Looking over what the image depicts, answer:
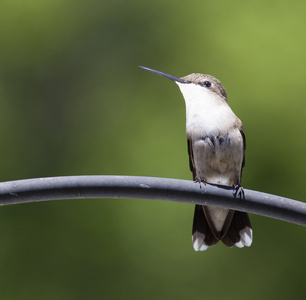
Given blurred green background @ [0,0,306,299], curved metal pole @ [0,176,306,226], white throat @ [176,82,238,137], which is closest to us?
curved metal pole @ [0,176,306,226]

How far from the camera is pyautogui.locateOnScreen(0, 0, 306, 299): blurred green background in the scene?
4.59 m

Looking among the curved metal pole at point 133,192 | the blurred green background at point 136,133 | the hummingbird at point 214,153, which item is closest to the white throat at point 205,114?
the hummingbird at point 214,153

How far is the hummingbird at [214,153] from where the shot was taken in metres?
2.28

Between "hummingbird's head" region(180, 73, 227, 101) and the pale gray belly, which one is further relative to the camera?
"hummingbird's head" region(180, 73, 227, 101)

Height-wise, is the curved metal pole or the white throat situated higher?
the white throat

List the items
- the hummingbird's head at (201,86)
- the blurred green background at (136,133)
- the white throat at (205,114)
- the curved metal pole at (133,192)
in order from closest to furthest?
the curved metal pole at (133,192) → the white throat at (205,114) → the hummingbird's head at (201,86) → the blurred green background at (136,133)

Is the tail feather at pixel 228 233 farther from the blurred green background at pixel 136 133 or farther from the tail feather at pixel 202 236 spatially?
the blurred green background at pixel 136 133

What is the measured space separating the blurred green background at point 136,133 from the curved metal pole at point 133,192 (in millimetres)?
3047

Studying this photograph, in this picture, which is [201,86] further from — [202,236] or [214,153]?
[202,236]

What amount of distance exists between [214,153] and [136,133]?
2632 millimetres

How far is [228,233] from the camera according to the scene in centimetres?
235

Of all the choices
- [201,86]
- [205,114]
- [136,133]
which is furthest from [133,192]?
[136,133]

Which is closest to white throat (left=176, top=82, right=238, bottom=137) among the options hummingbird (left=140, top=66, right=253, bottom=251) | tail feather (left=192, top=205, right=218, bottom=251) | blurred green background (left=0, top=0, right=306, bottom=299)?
hummingbird (left=140, top=66, right=253, bottom=251)

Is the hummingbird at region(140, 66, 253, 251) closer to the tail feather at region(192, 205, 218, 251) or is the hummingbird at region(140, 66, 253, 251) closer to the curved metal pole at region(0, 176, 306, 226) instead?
the tail feather at region(192, 205, 218, 251)
